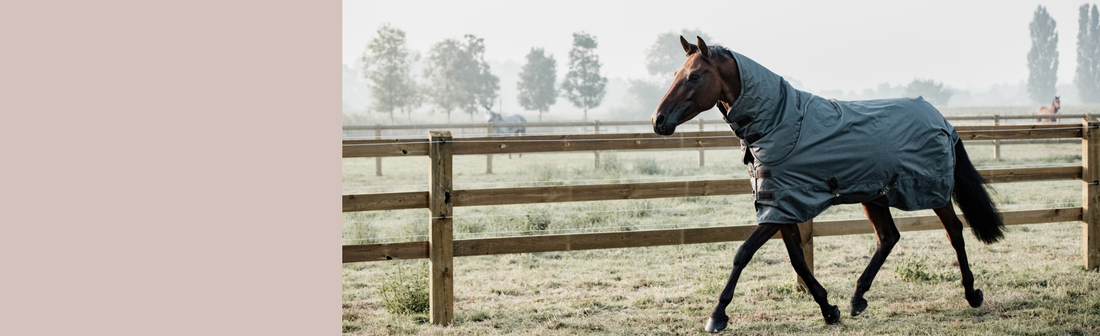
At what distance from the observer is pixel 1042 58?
7500 centimetres

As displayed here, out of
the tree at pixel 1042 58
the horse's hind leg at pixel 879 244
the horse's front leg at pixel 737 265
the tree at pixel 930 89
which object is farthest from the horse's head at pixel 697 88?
the tree at pixel 1042 58

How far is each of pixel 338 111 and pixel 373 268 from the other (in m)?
3.56

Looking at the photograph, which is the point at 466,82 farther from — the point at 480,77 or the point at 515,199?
the point at 515,199

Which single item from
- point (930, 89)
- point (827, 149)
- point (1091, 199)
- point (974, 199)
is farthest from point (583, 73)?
point (827, 149)

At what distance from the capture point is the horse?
3.43 metres

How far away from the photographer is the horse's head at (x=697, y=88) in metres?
3.35

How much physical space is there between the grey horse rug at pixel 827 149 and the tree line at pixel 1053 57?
83.9 metres

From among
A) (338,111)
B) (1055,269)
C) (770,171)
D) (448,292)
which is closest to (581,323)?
(448,292)

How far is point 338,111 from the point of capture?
7.70 ft

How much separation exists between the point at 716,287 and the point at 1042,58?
87.0m

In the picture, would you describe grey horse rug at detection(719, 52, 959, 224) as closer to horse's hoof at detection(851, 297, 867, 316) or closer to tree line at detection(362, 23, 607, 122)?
horse's hoof at detection(851, 297, 867, 316)

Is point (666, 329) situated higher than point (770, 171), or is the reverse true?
point (770, 171)

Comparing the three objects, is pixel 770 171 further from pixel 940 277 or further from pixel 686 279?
pixel 940 277

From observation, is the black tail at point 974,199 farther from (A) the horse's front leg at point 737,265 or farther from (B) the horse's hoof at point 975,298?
(A) the horse's front leg at point 737,265
